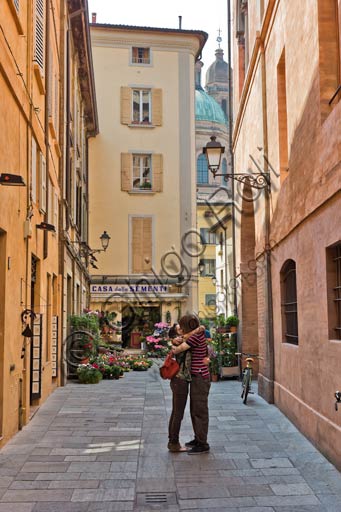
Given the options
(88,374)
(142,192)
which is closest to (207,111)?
(142,192)

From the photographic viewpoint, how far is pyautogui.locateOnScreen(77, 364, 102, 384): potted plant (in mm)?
15531

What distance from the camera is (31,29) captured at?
1012 centimetres

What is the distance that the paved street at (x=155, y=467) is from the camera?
5.73 meters

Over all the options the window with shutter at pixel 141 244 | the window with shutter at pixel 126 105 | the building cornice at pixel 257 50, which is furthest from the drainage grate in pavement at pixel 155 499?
the window with shutter at pixel 126 105

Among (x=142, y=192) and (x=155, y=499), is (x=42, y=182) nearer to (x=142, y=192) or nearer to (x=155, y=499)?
(x=155, y=499)

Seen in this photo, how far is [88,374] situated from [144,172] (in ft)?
50.2

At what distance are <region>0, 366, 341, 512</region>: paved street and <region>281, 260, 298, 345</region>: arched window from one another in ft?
4.38

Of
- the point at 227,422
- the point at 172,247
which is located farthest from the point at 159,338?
the point at 227,422

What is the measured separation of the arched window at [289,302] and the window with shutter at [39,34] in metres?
5.66

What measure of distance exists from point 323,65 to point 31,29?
4.99 meters

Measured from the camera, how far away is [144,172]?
29188 mm

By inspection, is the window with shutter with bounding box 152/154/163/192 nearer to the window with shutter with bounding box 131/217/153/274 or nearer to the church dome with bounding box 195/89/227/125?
the window with shutter with bounding box 131/217/153/274

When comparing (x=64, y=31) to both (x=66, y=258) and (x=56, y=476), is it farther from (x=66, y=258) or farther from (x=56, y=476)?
(x=56, y=476)

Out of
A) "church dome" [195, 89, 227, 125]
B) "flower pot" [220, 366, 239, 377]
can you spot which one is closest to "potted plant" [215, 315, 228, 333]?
"flower pot" [220, 366, 239, 377]
